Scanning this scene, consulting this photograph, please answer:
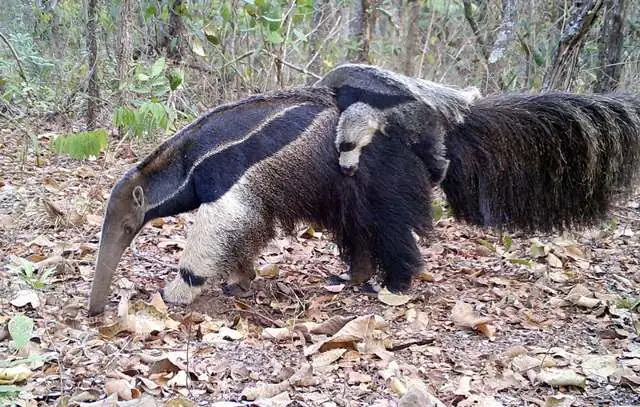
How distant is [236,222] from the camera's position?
16.7 feet

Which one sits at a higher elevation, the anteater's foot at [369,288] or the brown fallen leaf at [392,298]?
the brown fallen leaf at [392,298]

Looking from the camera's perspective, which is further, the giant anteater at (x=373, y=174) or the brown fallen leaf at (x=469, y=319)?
the giant anteater at (x=373, y=174)

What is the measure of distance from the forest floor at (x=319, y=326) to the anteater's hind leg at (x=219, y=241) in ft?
0.67

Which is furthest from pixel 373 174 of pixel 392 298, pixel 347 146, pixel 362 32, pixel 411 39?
pixel 411 39

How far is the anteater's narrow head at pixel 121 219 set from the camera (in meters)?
5.12

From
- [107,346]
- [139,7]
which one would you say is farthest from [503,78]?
[107,346]

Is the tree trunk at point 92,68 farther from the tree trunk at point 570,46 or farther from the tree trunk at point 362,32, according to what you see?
the tree trunk at point 570,46

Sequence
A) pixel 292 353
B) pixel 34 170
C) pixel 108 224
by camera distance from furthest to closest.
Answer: pixel 34 170 < pixel 108 224 < pixel 292 353

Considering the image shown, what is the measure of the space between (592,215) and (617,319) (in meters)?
0.97

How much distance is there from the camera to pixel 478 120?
17.4 ft

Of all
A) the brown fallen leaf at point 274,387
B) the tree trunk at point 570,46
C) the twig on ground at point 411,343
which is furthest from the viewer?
the tree trunk at point 570,46

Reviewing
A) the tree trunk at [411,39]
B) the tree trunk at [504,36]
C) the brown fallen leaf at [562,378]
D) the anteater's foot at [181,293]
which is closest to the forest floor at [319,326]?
the brown fallen leaf at [562,378]

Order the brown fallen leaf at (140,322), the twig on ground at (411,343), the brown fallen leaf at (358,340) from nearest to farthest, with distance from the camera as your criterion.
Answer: the brown fallen leaf at (358,340), the twig on ground at (411,343), the brown fallen leaf at (140,322)

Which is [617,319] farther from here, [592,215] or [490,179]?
[490,179]
